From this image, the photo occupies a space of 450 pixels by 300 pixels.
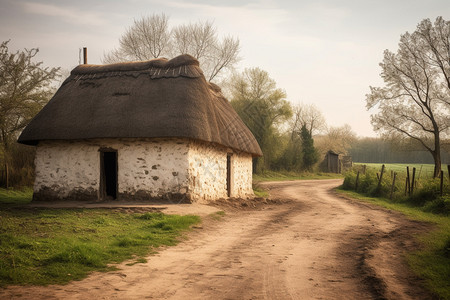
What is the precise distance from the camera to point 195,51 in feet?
101

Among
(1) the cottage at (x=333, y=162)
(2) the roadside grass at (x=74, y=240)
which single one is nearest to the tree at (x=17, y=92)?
(2) the roadside grass at (x=74, y=240)

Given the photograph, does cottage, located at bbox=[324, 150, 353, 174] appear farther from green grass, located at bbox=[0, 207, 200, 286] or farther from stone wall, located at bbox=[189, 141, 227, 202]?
green grass, located at bbox=[0, 207, 200, 286]

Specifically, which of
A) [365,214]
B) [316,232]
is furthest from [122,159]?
[365,214]

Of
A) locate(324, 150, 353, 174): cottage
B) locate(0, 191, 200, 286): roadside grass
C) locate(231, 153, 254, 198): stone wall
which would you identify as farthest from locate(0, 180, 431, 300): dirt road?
locate(324, 150, 353, 174): cottage

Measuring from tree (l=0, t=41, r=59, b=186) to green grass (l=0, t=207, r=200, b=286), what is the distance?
398 inches

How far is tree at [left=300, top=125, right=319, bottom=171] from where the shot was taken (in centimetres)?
3972

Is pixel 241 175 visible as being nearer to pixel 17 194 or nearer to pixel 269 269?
pixel 17 194

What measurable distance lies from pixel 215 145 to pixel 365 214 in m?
6.38

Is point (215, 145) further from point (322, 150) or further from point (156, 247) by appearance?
point (322, 150)

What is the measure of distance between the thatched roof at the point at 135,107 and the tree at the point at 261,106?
19.6m

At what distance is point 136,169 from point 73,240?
644 cm

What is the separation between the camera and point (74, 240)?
652cm

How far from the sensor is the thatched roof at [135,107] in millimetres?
12422

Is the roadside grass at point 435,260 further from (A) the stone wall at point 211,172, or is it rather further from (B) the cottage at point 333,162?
(B) the cottage at point 333,162
